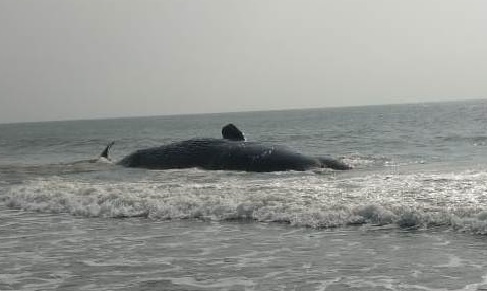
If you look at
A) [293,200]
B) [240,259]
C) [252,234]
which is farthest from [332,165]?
[240,259]

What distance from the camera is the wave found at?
39.6 ft

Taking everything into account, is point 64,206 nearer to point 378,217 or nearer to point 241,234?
point 241,234

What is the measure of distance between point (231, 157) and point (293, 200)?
31.6ft

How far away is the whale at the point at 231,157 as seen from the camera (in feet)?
75.7

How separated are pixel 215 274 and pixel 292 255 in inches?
57.4

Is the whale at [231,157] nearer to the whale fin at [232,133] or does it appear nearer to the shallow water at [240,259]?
the whale fin at [232,133]

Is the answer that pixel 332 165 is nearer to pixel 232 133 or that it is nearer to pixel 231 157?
pixel 231 157

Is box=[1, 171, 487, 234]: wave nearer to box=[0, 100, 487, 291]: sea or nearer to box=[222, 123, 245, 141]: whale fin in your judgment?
box=[0, 100, 487, 291]: sea

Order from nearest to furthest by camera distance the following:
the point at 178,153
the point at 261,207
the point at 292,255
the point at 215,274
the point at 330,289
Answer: the point at 330,289 → the point at 215,274 → the point at 292,255 → the point at 261,207 → the point at 178,153

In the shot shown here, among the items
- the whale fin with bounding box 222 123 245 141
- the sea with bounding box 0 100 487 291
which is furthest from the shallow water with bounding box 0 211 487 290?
the whale fin with bounding box 222 123 245 141

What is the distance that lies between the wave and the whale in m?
2.09

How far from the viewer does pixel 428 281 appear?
7.97 metres

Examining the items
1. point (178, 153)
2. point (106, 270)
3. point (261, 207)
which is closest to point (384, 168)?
point (178, 153)

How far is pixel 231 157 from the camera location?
78.1ft
